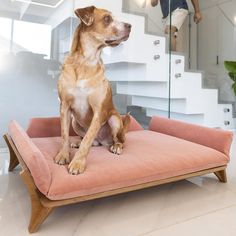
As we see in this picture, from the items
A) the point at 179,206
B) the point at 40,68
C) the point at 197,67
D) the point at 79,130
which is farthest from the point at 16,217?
the point at 197,67

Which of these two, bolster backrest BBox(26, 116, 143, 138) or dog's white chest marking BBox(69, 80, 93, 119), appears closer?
dog's white chest marking BBox(69, 80, 93, 119)

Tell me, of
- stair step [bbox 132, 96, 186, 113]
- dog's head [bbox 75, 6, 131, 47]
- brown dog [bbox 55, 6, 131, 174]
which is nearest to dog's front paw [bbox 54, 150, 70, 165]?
brown dog [bbox 55, 6, 131, 174]

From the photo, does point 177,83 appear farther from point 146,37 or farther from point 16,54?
point 16,54

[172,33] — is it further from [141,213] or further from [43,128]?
[141,213]

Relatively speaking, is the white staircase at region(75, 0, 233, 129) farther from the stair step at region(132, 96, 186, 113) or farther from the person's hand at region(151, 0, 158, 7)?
the person's hand at region(151, 0, 158, 7)

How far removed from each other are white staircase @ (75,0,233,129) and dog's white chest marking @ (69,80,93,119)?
156 cm

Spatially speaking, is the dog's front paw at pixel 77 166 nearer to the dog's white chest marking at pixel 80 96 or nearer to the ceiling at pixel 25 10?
the dog's white chest marking at pixel 80 96

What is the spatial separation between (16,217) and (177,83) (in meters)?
2.60

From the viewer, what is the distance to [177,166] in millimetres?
1396

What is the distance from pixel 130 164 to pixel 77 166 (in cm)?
28

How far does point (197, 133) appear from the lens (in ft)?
5.97

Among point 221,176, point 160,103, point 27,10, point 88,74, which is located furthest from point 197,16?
point 88,74

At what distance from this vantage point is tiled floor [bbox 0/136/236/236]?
1.12 m

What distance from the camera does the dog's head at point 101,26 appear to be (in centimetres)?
130
